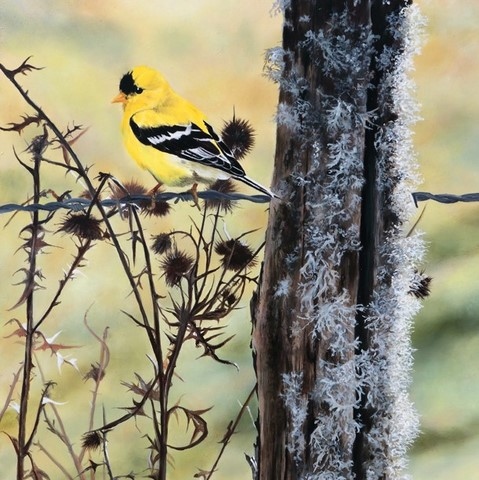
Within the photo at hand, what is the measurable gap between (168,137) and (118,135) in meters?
0.59

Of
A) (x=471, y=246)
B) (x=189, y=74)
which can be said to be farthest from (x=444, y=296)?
(x=189, y=74)

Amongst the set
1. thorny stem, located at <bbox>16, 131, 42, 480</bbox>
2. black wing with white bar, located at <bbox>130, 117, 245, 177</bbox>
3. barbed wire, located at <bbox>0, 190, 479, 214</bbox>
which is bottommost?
thorny stem, located at <bbox>16, 131, 42, 480</bbox>

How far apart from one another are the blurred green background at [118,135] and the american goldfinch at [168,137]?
35 centimetres

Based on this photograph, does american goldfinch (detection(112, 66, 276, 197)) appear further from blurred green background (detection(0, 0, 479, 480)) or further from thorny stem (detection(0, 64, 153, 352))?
blurred green background (detection(0, 0, 479, 480))

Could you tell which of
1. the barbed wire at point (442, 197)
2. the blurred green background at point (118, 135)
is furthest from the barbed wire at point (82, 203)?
the blurred green background at point (118, 135)

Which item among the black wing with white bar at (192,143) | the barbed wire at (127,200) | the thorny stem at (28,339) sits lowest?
the thorny stem at (28,339)

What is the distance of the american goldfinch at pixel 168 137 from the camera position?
1.59 meters

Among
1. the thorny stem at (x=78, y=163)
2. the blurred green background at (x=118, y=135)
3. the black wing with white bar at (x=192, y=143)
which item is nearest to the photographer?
the thorny stem at (x=78, y=163)

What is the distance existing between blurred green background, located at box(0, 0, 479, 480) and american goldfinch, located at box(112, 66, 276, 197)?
1.14 feet

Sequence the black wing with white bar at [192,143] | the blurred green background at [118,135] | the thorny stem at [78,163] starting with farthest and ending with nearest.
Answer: the blurred green background at [118,135]
the black wing with white bar at [192,143]
the thorny stem at [78,163]

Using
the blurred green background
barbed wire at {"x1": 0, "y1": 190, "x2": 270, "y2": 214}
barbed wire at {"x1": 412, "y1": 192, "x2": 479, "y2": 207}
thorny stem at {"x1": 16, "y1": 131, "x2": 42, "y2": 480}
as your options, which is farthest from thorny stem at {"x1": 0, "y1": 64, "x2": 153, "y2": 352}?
the blurred green background

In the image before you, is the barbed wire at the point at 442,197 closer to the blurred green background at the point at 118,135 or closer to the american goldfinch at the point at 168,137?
the american goldfinch at the point at 168,137

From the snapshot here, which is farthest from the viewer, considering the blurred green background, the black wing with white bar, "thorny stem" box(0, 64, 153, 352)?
the blurred green background

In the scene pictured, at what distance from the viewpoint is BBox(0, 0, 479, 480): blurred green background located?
2.10 meters
